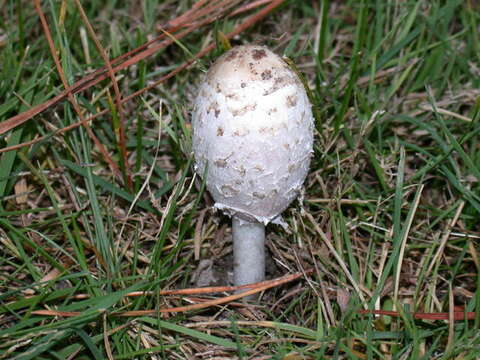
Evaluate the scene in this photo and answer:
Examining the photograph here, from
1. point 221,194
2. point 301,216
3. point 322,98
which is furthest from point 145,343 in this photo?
point 322,98

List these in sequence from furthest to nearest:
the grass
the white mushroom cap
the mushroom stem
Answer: the mushroom stem
the grass
the white mushroom cap

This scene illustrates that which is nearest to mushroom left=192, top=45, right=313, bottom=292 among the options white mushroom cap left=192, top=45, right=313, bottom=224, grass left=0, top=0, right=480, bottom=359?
white mushroom cap left=192, top=45, right=313, bottom=224

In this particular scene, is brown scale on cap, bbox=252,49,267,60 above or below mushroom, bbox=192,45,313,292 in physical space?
above

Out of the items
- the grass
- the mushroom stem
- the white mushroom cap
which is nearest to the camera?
the white mushroom cap

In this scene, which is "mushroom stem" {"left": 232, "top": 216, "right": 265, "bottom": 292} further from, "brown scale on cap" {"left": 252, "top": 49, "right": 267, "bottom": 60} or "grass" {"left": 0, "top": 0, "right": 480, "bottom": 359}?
"brown scale on cap" {"left": 252, "top": 49, "right": 267, "bottom": 60}

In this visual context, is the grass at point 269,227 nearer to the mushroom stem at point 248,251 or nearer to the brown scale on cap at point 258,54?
the mushroom stem at point 248,251

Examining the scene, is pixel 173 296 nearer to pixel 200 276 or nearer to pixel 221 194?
pixel 200 276

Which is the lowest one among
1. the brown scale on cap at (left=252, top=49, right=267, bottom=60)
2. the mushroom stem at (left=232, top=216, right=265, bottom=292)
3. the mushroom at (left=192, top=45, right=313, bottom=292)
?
the mushroom stem at (left=232, top=216, right=265, bottom=292)

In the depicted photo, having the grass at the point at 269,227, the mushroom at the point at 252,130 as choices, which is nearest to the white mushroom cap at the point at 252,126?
the mushroom at the point at 252,130
